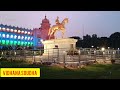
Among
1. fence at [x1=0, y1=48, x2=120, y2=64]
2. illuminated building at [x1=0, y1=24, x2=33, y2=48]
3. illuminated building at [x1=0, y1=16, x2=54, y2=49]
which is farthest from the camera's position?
illuminated building at [x1=0, y1=16, x2=54, y2=49]

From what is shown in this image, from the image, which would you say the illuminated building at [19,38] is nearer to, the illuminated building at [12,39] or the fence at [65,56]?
the illuminated building at [12,39]

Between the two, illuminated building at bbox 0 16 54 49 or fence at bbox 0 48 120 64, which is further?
illuminated building at bbox 0 16 54 49

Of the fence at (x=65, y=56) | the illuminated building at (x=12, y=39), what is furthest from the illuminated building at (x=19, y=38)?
the fence at (x=65, y=56)

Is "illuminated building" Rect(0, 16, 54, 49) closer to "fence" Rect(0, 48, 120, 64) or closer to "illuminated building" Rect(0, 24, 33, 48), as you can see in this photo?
"illuminated building" Rect(0, 24, 33, 48)

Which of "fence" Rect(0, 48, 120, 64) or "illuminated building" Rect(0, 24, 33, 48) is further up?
"illuminated building" Rect(0, 24, 33, 48)

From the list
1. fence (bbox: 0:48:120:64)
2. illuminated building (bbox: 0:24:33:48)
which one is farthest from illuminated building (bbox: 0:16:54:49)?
fence (bbox: 0:48:120:64)

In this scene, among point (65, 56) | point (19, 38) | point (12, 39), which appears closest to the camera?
point (65, 56)

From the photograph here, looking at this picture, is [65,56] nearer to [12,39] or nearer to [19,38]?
[19,38]

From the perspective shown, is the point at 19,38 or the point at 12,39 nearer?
the point at 19,38

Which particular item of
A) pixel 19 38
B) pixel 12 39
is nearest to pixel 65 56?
pixel 19 38

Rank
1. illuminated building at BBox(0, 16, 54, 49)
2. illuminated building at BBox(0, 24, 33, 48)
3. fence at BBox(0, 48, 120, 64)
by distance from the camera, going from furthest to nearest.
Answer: illuminated building at BBox(0, 16, 54, 49), illuminated building at BBox(0, 24, 33, 48), fence at BBox(0, 48, 120, 64)
